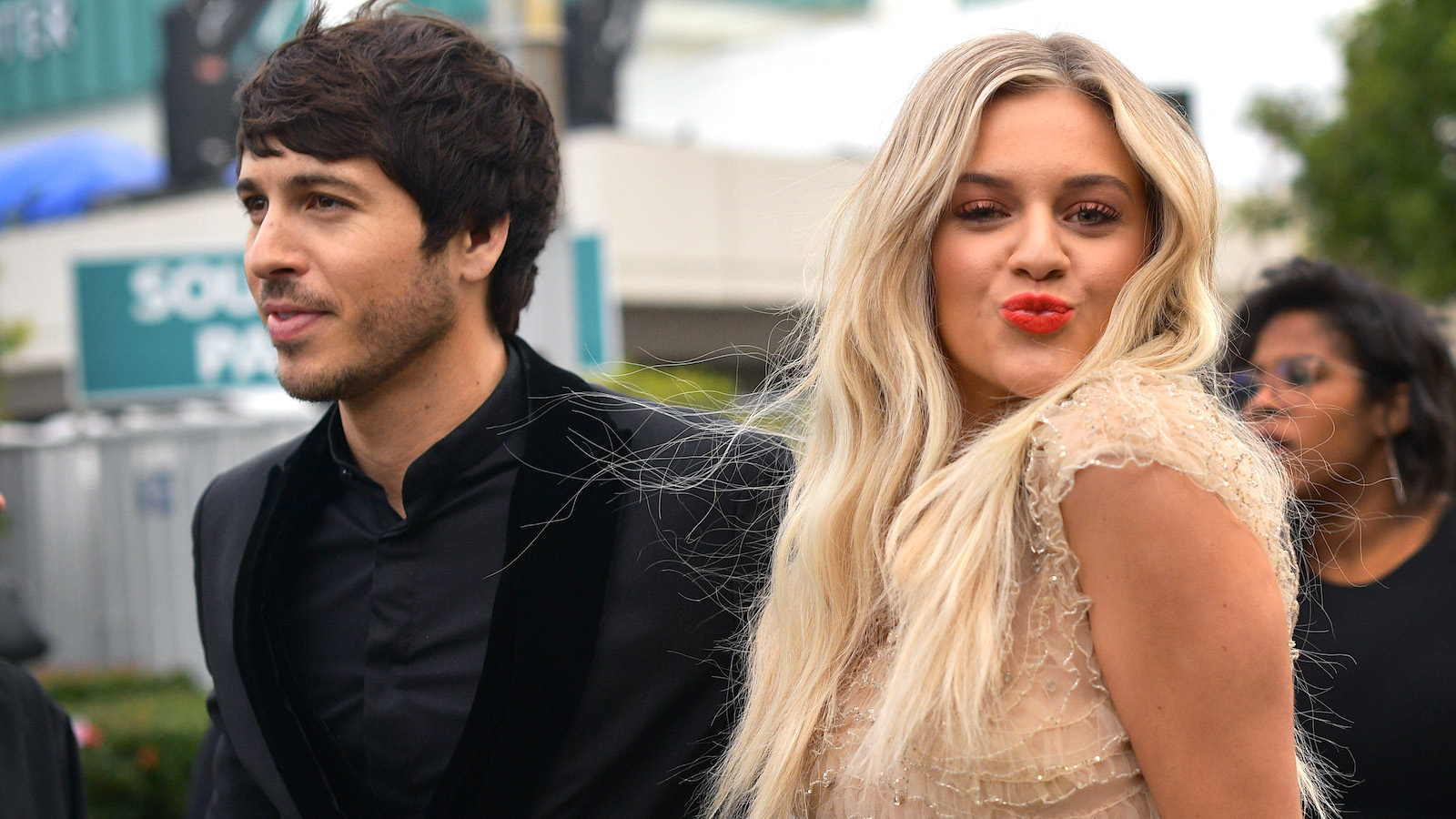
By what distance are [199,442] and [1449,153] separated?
364 inches

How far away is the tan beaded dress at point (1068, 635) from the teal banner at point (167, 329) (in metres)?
5.41

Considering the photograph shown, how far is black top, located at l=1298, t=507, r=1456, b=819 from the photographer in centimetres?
312

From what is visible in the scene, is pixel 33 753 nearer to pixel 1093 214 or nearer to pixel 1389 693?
pixel 1093 214

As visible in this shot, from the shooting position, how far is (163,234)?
54.4ft

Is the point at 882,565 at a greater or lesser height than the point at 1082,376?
lesser

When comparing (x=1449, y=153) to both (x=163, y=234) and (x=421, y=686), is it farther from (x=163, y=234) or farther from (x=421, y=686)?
(x=163, y=234)

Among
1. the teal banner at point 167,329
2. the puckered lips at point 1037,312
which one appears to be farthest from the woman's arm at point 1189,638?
the teal banner at point 167,329

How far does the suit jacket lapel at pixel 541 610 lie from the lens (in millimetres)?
2389

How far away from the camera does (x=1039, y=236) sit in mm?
2053

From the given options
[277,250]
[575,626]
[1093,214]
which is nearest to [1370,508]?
[1093,214]

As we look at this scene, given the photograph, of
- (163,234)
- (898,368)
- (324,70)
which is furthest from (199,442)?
(898,368)

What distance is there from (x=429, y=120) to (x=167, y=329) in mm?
4932

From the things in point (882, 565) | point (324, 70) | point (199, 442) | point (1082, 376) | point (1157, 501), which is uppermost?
point (324, 70)

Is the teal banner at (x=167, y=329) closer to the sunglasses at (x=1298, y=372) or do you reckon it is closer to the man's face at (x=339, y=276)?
the man's face at (x=339, y=276)
